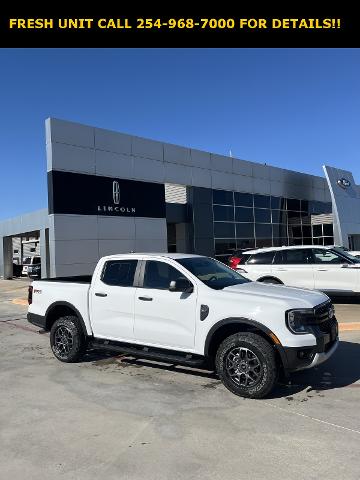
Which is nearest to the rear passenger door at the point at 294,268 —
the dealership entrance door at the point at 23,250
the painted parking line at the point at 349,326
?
the painted parking line at the point at 349,326

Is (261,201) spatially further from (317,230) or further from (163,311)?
(163,311)

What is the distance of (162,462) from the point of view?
12.2ft

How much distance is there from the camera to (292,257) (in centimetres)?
1241

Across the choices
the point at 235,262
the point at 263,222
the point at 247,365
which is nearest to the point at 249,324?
the point at 247,365

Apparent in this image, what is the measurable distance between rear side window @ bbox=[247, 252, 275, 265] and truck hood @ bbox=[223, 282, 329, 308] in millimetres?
6538

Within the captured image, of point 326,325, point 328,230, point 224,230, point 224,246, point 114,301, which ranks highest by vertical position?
point 328,230

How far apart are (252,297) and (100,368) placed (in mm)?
2770

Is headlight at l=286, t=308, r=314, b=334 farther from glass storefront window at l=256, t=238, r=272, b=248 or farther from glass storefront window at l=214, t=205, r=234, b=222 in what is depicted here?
glass storefront window at l=256, t=238, r=272, b=248

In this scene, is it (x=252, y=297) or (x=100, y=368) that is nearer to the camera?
(x=252, y=297)

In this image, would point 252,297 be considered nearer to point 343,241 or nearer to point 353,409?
point 353,409

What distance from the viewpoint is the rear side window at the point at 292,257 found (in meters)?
12.3

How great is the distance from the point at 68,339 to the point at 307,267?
7302 mm

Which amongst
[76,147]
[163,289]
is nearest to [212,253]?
[76,147]
